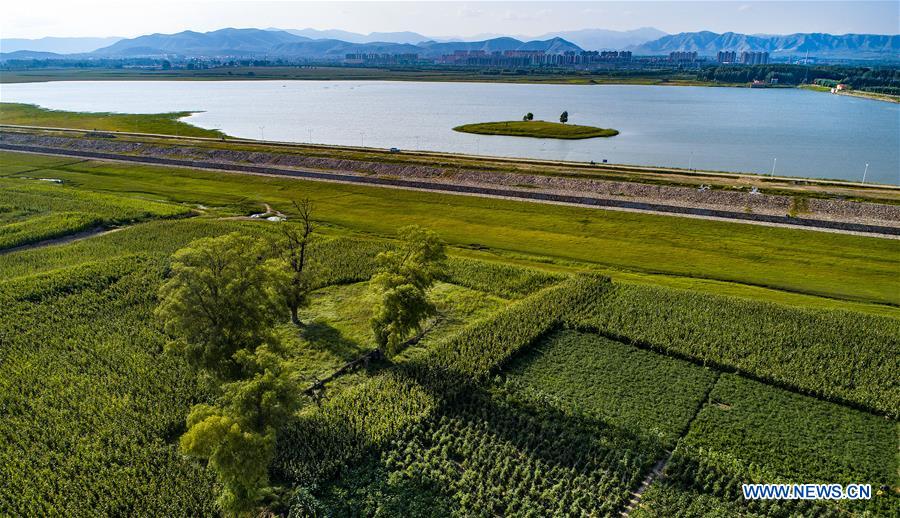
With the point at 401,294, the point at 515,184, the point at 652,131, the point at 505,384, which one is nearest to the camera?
the point at 505,384

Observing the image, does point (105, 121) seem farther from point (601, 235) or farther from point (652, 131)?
point (652, 131)

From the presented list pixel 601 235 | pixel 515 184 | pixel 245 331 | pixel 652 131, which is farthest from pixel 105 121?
pixel 245 331

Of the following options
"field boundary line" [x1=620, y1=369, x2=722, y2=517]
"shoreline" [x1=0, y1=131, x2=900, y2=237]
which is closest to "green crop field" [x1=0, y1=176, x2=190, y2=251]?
"shoreline" [x1=0, y1=131, x2=900, y2=237]

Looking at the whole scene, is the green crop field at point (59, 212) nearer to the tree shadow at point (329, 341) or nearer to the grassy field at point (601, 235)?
the grassy field at point (601, 235)

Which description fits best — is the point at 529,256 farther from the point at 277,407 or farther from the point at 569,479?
the point at 277,407

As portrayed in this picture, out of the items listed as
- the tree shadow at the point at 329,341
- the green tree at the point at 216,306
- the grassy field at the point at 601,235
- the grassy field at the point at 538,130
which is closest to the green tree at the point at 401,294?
the tree shadow at the point at 329,341
